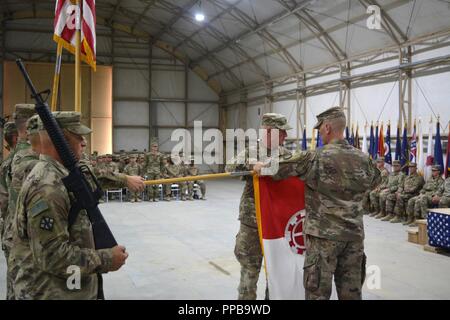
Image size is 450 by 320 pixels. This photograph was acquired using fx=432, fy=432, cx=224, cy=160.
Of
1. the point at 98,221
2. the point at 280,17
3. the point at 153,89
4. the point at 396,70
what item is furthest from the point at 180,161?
the point at 98,221

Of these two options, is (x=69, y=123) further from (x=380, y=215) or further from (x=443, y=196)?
(x=380, y=215)

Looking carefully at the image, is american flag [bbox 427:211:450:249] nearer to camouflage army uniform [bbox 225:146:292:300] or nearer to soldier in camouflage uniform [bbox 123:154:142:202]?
camouflage army uniform [bbox 225:146:292:300]

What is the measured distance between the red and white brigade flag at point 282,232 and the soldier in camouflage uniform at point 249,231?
131mm

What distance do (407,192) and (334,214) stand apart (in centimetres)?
661

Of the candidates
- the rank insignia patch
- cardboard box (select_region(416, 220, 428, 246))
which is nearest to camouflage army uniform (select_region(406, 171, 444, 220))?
cardboard box (select_region(416, 220, 428, 246))

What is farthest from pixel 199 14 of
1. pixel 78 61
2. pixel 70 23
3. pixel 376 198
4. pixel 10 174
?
pixel 10 174

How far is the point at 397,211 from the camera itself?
8758 mm

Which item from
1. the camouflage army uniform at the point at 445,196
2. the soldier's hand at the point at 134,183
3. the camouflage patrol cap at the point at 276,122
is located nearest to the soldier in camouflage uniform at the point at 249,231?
the camouflage patrol cap at the point at 276,122

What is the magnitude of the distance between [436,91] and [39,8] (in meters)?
16.3

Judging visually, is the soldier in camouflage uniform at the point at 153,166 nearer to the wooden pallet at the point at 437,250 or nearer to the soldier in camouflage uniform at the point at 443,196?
the soldier in camouflage uniform at the point at 443,196

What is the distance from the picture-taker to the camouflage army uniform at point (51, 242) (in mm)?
1715

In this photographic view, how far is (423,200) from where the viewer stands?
7.98 metres

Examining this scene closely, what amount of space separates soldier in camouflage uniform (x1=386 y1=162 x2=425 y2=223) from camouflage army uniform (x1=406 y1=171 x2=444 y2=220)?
0.18m
